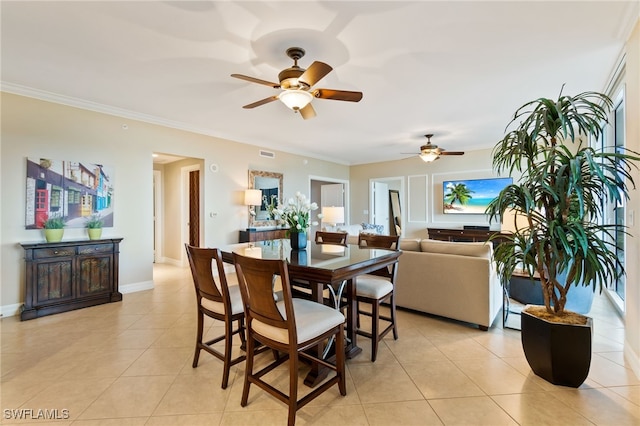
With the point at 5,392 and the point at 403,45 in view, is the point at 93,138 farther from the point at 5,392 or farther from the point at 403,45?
the point at 403,45

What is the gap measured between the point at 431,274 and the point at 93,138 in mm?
4545

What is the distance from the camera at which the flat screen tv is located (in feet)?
20.2

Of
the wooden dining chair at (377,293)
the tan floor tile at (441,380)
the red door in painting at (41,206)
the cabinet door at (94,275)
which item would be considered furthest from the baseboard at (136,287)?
the tan floor tile at (441,380)

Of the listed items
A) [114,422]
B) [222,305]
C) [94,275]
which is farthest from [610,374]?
[94,275]

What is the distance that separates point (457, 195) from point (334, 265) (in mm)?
5677

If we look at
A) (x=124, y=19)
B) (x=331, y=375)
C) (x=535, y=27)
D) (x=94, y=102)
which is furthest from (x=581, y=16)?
(x=94, y=102)

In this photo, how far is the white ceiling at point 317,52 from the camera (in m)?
2.03

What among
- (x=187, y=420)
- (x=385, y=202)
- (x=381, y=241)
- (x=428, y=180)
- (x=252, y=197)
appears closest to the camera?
(x=187, y=420)

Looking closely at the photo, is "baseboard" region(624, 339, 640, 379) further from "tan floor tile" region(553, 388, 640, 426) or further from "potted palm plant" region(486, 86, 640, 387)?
"potted palm plant" region(486, 86, 640, 387)

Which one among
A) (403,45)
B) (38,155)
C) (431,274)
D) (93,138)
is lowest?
(431,274)

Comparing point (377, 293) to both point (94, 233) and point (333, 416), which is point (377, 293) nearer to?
point (333, 416)

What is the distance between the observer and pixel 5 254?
10.4 feet

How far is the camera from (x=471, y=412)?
1691mm

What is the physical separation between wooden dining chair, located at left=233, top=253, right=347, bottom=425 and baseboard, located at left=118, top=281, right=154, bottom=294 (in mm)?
3218
